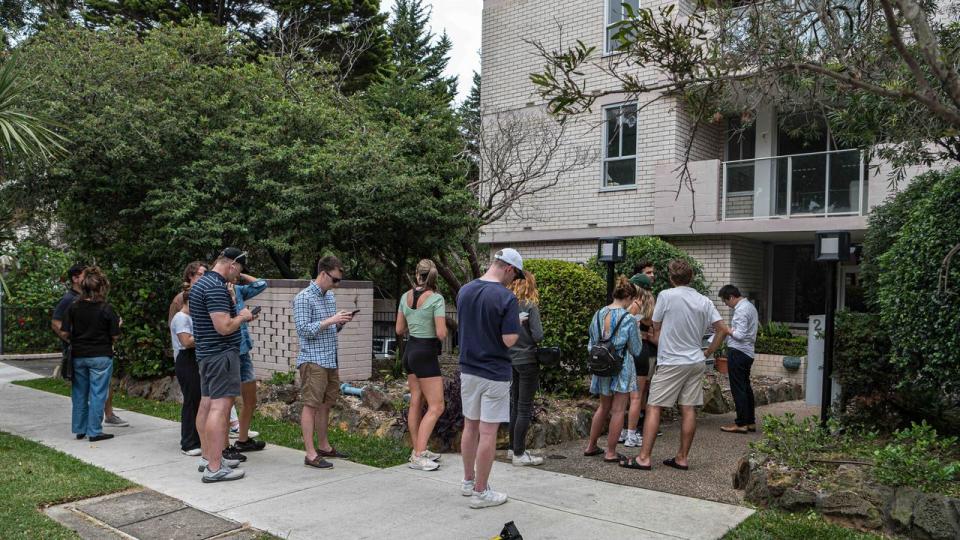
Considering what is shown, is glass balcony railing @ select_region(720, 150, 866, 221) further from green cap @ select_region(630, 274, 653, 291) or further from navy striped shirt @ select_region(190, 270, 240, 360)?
navy striped shirt @ select_region(190, 270, 240, 360)

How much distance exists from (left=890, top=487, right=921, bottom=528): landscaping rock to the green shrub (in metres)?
4.04

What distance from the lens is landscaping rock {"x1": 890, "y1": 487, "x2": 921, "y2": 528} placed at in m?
4.69

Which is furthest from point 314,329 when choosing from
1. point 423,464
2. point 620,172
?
point 620,172

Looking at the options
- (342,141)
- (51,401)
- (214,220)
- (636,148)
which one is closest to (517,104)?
(636,148)

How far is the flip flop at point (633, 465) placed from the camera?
6285mm

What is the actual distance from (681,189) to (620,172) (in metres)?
1.33

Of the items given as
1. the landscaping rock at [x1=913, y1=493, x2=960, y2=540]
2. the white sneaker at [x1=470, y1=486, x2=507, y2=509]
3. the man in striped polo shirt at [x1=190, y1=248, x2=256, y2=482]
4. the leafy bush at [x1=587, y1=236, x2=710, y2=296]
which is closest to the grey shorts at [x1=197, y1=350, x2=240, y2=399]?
the man in striped polo shirt at [x1=190, y1=248, x2=256, y2=482]

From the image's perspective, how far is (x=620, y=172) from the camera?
15.0 m

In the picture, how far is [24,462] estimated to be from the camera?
20.9ft

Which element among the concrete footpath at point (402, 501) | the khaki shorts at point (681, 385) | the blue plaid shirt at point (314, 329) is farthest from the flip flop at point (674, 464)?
the blue plaid shirt at point (314, 329)

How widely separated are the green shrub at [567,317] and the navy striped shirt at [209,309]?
3.89 m

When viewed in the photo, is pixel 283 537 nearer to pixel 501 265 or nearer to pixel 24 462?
pixel 501 265

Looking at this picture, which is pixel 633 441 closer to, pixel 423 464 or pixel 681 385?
pixel 681 385

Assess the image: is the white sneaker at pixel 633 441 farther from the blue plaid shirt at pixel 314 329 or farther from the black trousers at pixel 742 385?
the blue plaid shirt at pixel 314 329
